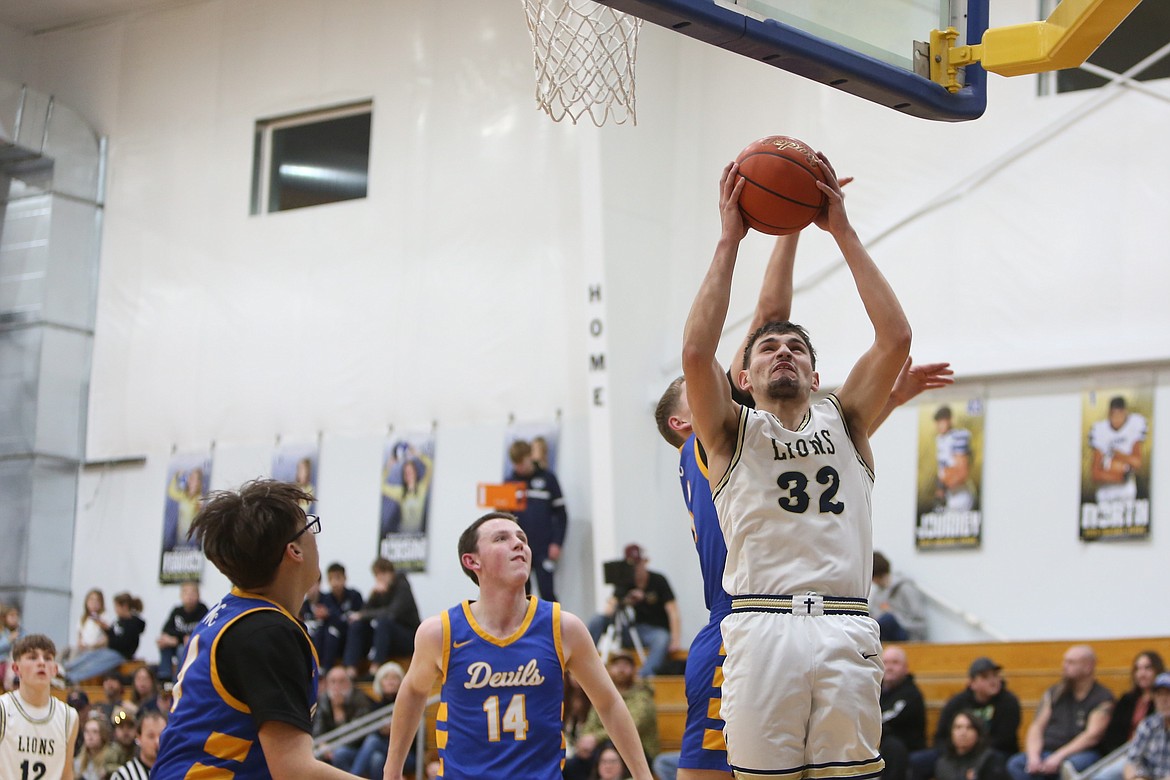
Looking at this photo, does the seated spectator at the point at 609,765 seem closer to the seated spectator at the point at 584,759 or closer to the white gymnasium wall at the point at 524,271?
the seated spectator at the point at 584,759

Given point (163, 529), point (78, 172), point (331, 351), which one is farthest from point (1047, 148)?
point (78, 172)

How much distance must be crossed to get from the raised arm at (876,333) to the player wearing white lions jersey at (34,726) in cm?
587

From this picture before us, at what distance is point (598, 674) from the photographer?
604 cm

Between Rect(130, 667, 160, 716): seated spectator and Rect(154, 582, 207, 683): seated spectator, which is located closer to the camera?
Rect(130, 667, 160, 716): seated spectator

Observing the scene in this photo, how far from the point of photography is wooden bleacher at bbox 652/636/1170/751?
Result: 37.1ft

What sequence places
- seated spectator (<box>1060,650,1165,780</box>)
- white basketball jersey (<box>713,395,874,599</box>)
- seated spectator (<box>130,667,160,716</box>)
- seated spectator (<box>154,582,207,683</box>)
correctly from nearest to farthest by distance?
white basketball jersey (<box>713,395,874,599</box>)
seated spectator (<box>1060,650,1165,780</box>)
seated spectator (<box>130,667,160,716</box>)
seated spectator (<box>154,582,207,683</box>)

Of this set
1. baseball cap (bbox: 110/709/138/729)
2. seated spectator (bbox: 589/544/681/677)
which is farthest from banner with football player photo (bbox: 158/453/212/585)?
seated spectator (bbox: 589/544/681/677)

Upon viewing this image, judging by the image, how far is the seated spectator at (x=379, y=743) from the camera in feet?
41.8

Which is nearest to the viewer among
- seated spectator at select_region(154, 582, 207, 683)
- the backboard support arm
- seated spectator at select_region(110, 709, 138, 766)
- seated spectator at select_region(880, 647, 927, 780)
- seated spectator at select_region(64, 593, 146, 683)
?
the backboard support arm

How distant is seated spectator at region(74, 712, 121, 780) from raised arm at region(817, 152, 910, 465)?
1120 cm

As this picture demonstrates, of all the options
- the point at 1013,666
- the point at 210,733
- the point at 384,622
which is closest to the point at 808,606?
the point at 210,733

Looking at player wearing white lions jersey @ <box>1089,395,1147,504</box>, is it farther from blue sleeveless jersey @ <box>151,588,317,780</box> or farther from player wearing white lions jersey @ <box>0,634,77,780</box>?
blue sleeveless jersey @ <box>151,588,317,780</box>

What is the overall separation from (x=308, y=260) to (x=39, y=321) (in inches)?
179

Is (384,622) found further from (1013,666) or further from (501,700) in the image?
(501,700)
